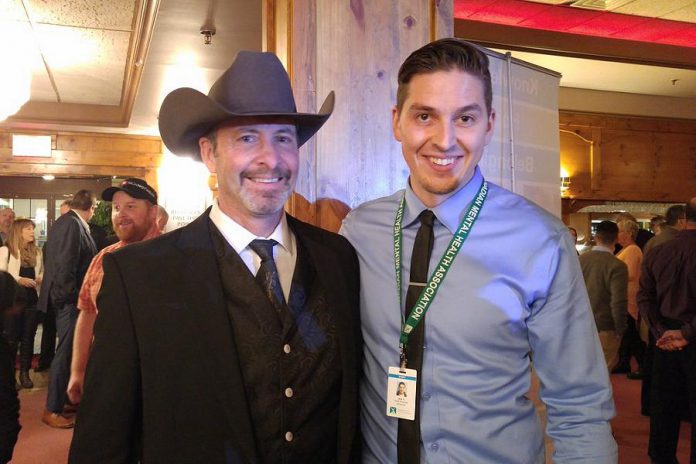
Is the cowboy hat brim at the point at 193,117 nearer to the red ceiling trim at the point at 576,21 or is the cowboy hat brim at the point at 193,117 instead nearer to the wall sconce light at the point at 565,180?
the red ceiling trim at the point at 576,21

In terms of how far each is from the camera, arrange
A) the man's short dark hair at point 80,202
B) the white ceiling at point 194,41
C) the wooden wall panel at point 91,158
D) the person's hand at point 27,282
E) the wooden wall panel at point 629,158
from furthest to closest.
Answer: the wooden wall panel at point 629,158, the wooden wall panel at point 91,158, the person's hand at point 27,282, the man's short dark hair at point 80,202, the white ceiling at point 194,41

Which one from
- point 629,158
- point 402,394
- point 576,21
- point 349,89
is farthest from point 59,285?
point 629,158

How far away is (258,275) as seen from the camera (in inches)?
61.1

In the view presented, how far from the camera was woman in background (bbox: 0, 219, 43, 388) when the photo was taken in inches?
246

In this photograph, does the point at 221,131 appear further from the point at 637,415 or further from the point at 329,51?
the point at 637,415

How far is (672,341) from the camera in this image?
378 centimetres

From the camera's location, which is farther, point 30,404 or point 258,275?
point 30,404

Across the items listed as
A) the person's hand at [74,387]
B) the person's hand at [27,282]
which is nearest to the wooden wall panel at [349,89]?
the person's hand at [74,387]

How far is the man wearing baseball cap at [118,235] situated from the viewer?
12.1 feet

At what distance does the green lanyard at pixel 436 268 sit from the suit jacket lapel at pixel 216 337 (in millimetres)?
394

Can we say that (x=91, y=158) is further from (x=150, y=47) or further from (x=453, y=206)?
(x=453, y=206)

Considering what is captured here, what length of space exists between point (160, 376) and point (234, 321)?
0.21 metres

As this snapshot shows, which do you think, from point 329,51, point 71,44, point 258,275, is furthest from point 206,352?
point 71,44

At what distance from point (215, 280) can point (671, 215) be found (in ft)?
16.2
